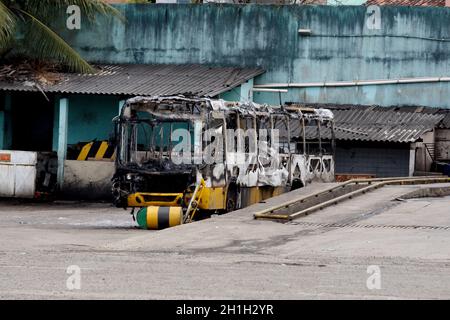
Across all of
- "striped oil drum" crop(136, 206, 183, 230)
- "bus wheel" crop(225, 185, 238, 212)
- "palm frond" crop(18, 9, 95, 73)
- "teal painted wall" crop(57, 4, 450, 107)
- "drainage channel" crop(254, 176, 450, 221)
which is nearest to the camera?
"striped oil drum" crop(136, 206, 183, 230)

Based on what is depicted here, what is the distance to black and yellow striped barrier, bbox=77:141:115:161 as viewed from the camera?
103 feet

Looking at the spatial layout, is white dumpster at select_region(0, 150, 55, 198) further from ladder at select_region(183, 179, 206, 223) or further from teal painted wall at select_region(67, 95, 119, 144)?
ladder at select_region(183, 179, 206, 223)

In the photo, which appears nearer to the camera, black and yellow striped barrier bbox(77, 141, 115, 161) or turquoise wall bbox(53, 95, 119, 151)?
black and yellow striped barrier bbox(77, 141, 115, 161)

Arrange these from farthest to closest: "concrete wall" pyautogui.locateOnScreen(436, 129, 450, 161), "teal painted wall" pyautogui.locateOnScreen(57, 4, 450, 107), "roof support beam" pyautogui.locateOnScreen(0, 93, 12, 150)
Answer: "roof support beam" pyautogui.locateOnScreen(0, 93, 12, 150), "teal painted wall" pyautogui.locateOnScreen(57, 4, 450, 107), "concrete wall" pyautogui.locateOnScreen(436, 129, 450, 161)

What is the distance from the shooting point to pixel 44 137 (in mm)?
35281

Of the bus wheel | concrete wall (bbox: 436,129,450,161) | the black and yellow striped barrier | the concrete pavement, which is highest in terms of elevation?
concrete wall (bbox: 436,129,450,161)

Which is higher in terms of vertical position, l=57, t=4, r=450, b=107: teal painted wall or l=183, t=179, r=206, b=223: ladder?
l=57, t=4, r=450, b=107: teal painted wall

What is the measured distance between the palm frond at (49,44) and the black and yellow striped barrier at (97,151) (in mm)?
2427

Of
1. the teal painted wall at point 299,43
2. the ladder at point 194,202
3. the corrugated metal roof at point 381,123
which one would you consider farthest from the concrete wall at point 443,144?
the ladder at point 194,202

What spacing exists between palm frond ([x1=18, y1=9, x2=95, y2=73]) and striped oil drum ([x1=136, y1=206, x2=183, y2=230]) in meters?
11.9

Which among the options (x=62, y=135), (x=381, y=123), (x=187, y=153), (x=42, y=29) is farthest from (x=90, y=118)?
(x=187, y=153)

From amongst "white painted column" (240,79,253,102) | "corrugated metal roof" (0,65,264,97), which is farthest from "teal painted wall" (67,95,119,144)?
"white painted column" (240,79,253,102)

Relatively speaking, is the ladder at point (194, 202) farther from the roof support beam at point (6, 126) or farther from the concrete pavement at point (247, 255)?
the roof support beam at point (6, 126)

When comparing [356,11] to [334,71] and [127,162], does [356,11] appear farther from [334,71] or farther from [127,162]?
[127,162]
